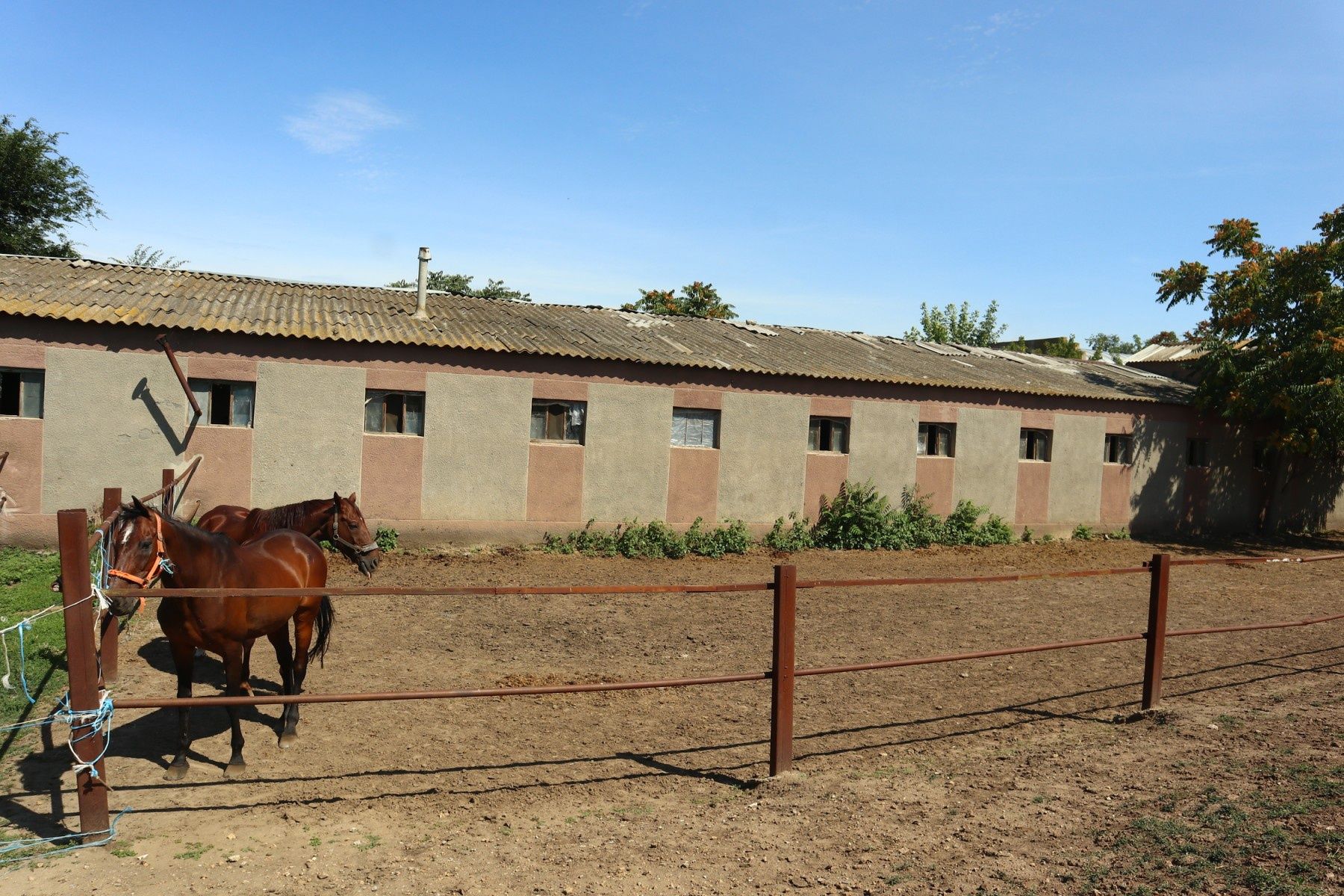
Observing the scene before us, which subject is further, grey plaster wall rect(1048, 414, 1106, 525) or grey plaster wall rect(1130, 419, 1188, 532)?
grey plaster wall rect(1130, 419, 1188, 532)

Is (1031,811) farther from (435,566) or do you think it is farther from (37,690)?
(435,566)

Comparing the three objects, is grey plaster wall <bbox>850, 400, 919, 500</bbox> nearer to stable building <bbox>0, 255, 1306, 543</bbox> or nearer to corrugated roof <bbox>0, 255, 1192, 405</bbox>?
stable building <bbox>0, 255, 1306, 543</bbox>

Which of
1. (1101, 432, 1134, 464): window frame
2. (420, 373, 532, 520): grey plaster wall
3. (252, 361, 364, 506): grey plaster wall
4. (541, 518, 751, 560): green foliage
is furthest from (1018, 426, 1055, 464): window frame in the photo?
(252, 361, 364, 506): grey plaster wall

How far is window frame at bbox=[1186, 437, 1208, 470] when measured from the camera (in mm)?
21234

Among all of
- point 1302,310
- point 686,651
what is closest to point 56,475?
point 686,651

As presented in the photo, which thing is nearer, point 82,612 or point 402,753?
point 82,612

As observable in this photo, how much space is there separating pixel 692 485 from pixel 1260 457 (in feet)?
49.4

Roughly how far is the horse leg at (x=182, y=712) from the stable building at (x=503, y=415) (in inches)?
334

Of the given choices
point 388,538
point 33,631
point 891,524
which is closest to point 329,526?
point 33,631

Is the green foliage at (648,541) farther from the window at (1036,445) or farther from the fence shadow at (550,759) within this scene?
the fence shadow at (550,759)

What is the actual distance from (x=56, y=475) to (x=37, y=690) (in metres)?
7.06

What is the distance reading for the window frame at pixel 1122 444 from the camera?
2020 cm

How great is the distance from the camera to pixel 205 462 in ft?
42.8

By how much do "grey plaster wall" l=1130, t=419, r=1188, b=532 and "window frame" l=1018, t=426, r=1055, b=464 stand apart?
7.81 feet
